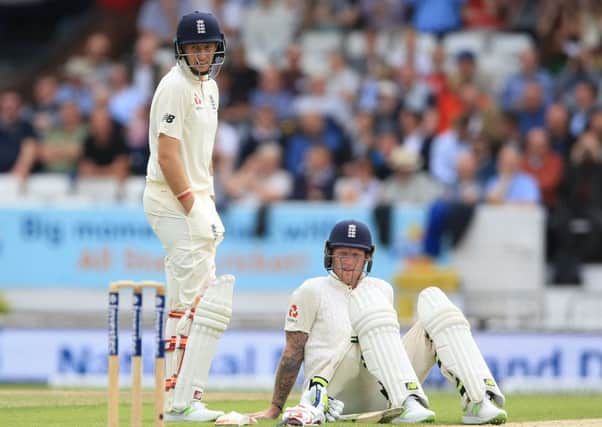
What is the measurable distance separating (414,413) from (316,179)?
305 inches

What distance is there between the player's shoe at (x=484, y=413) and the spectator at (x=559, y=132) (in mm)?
7852

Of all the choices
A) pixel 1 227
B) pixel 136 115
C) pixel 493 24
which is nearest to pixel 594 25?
pixel 493 24

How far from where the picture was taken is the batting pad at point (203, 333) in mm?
7961

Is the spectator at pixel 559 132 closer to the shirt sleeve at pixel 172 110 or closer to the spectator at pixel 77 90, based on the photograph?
the spectator at pixel 77 90

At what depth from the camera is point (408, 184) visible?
15.2 m

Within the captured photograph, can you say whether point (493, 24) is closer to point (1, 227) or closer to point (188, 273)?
point (1, 227)

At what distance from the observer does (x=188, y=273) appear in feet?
27.0

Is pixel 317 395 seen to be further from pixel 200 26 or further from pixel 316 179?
pixel 316 179

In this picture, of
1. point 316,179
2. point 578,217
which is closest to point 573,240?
point 578,217

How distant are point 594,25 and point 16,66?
786cm

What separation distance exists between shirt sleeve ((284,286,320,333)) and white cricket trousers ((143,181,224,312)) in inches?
21.7

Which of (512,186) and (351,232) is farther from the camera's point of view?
(512,186)

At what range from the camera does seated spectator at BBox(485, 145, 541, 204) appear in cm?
1483

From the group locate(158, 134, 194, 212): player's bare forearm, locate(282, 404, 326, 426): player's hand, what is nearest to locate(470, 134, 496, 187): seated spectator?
locate(158, 134, 194, 212): player's bare forearm
